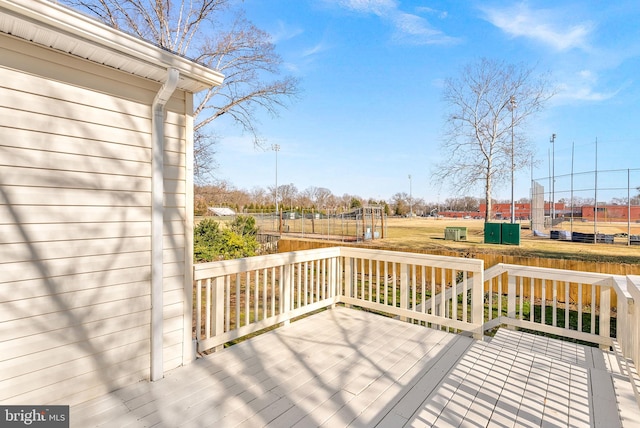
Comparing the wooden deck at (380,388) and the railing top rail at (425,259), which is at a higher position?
the railing top rail at (425,259)

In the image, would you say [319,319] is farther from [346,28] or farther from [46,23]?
[346,28]

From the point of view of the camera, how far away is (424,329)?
3.34 metres

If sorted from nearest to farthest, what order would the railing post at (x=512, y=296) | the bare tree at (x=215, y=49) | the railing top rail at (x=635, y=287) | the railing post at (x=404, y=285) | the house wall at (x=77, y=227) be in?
the house wall at (x=77, y=227)
the railing top rail at (x=635, y=287)
the railing post at (x=512, y=296)
the railing post at (x=404, y=285)
the bare tree at (x=215, y=49)

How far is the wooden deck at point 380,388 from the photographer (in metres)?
1.85

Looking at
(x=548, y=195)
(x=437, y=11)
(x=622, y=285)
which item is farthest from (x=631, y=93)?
(x=622, y=285)

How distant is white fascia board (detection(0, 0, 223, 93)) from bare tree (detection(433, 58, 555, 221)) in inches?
617

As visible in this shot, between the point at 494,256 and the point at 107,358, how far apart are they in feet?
25.2

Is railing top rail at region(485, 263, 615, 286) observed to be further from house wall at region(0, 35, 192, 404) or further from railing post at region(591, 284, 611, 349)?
house wall at region(0, 35, 192, 404)

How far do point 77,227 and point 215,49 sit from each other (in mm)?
10324

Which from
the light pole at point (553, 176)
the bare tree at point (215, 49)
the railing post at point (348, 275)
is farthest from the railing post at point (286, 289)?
the light pole at point (553, 176)

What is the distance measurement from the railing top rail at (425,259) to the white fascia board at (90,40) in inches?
105

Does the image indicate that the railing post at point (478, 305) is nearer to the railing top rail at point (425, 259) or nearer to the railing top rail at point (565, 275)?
the railing top rail at point (425, 259)

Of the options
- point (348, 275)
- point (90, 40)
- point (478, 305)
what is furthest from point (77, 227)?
point (478, 305)

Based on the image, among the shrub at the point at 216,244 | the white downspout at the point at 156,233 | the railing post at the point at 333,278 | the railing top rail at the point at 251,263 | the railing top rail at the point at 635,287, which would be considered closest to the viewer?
the railing top rail at the point at 635,287
